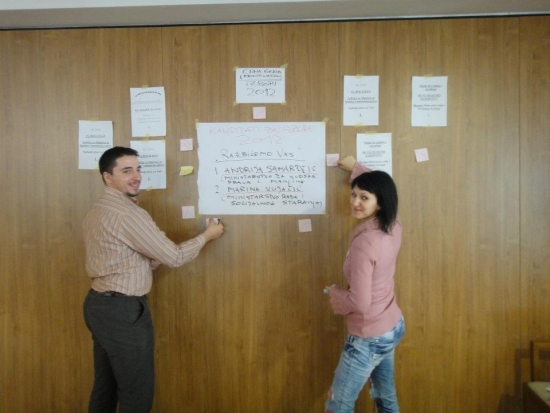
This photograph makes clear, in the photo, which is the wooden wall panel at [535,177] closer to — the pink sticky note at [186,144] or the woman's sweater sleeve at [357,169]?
the woman's sweater sleeve at [357,169]

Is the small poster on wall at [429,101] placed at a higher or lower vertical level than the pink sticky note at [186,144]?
higher

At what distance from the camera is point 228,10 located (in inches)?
64.6

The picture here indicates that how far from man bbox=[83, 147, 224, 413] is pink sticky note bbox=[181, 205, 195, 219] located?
37cm

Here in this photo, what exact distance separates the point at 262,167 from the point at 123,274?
0.90 m

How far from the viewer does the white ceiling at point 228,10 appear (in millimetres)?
1582

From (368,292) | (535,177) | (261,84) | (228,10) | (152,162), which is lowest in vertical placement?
(368,292)

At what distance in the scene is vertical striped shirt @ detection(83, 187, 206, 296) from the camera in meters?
1.35

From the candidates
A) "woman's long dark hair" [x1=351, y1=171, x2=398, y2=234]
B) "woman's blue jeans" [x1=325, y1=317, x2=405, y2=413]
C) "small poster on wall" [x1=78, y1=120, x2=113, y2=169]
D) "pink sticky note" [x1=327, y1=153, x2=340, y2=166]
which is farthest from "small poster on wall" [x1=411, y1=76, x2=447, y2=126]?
"small poster on wall" [x1=78, y1=120, x2=113, y2=169]

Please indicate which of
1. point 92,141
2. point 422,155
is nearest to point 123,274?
point 92,141

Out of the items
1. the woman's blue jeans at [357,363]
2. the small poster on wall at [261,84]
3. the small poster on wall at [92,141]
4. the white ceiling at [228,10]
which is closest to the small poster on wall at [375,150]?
the small poster on wall at [261,84]

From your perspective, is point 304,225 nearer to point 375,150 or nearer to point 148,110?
point 375,150

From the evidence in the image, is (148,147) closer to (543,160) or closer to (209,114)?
(209,114)

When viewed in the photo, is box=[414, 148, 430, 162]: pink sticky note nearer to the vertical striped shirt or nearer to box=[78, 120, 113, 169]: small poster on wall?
the vertical striped shirt

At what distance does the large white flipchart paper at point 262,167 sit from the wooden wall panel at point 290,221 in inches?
2.5
